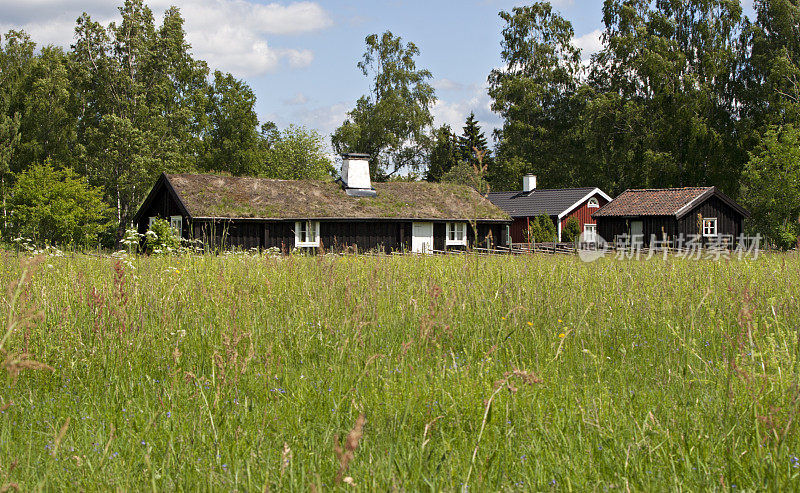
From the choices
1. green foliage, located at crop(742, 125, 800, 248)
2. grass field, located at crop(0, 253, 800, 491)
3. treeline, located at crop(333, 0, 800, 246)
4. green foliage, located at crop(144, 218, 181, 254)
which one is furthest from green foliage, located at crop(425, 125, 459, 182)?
grass field, located at crop(0, 253, 800, 491)

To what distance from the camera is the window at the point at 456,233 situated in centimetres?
3153

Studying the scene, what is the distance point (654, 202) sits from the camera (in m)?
34.4

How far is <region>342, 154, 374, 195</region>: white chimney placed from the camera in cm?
3103

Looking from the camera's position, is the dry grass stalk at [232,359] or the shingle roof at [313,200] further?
the shingle roof at [313,200]

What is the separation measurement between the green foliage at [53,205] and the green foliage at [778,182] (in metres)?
36.9

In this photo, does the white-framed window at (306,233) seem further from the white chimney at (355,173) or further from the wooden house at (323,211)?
the white chimney at (355,173)

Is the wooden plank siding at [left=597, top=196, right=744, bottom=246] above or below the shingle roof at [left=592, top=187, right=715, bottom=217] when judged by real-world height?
below

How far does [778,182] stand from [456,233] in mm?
18586

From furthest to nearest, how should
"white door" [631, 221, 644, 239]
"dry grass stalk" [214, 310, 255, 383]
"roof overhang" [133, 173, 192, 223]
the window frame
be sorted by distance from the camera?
"white door" [631, 221, 644, 239], the window frame, "roof overhang" [133, 173, 192, 223], "dry grass stalk" [214, 310, 255, 383]

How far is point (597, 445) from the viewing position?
273 cm

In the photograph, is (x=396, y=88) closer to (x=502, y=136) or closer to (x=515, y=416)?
(x=502, y=136)

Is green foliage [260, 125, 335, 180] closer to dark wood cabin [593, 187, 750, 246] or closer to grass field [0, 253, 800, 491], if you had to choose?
dark wood cabin [593, 187, 750, 246]

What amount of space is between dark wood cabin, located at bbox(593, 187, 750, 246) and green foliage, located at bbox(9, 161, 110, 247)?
95.7 ft

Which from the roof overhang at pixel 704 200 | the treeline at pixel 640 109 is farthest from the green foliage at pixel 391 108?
the roof overhang at pixel 704 200
